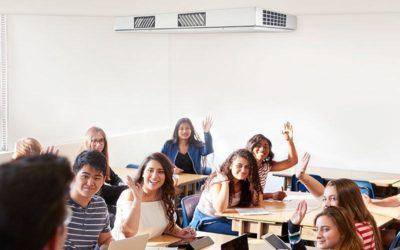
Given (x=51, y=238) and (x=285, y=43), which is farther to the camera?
(x=285, y=43)

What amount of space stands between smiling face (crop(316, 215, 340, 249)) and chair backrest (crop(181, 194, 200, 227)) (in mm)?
2183

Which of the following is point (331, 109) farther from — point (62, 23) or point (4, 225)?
point (4, 225)

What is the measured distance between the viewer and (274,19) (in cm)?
884

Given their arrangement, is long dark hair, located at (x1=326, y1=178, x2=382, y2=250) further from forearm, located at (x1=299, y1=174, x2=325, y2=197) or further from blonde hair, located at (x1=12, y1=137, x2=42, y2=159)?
blonde hair, located at (x1=12, y1=137, x2=42, y2=159)

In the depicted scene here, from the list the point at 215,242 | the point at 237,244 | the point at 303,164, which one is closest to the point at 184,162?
the point at 303,164

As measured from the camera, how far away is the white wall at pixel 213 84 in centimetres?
934

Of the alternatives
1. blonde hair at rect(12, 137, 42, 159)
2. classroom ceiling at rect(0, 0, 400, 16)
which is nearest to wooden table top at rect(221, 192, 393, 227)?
blonde hair at rect(12, 137, 42, 159)

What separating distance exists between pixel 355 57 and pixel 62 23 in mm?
4379

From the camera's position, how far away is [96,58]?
10.5 m

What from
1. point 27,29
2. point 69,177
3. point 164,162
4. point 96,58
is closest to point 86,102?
point 96,58

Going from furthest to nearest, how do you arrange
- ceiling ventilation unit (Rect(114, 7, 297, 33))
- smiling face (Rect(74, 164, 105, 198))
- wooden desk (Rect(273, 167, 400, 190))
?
wooden desk (Rect(273, 167, 400, 190))
ceiling ventilation unit (Rect(114, 7, 297, 33))
smiling face (Rect(74, 164, 105, 198))

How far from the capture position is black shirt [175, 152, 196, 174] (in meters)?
8.50

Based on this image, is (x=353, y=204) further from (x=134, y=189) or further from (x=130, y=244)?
(x=130, y=244)

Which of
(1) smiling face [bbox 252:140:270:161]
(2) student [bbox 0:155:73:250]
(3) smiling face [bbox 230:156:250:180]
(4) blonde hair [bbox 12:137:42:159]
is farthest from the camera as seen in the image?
(1) smiling face [bbox 252:140:270:161]
